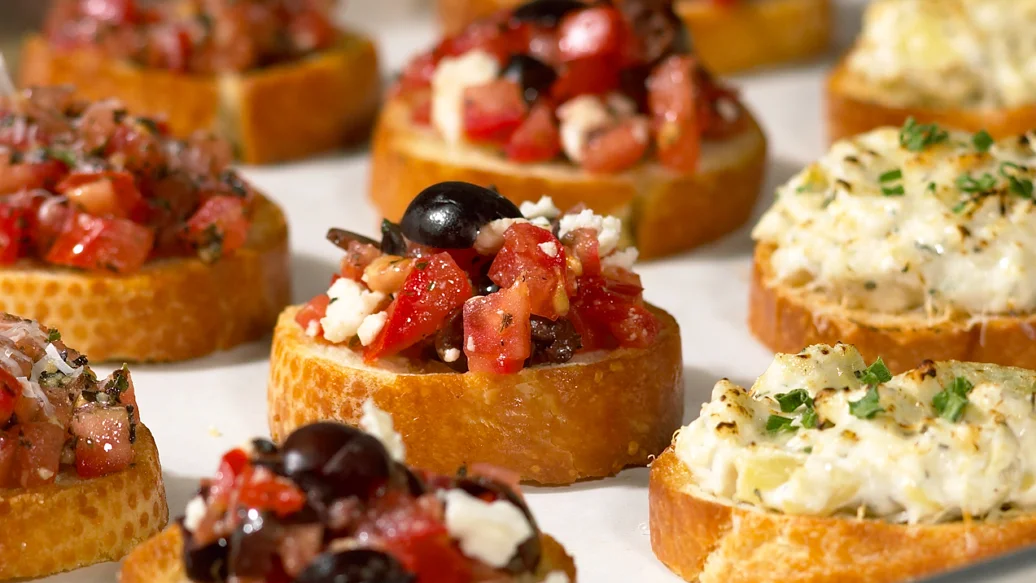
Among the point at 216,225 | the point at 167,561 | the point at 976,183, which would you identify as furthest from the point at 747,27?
the point at 167,561

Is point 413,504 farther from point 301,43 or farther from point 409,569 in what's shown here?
point 301,43

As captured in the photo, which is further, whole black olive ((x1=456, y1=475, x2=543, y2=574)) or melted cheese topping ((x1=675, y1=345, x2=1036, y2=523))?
melted cheese topping ((x1=675, y1=345, x2=1036, y2=523))

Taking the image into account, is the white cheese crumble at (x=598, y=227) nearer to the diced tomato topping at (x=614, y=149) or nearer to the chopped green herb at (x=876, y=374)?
the chopped green herb at (x=876, y=374)

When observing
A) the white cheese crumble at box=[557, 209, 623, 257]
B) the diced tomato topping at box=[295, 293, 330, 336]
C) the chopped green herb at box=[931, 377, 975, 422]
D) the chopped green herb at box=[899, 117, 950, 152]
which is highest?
the white cheese crumble at box=[557, 209, 623, 257]

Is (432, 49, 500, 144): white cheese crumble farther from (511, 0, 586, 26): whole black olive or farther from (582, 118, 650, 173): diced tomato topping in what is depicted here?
(582, 118, 650, 173): diced tomato topping

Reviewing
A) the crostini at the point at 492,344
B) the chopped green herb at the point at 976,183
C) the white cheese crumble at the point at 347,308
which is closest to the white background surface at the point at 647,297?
the crostini at the point at 492,344

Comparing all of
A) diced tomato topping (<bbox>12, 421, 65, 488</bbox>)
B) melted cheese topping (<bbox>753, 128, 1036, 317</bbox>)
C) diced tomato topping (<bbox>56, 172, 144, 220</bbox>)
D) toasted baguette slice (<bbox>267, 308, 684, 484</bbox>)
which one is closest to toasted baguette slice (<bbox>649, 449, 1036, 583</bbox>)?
toasted baguette slice (<bbox>267, 308, 684, 484</bbox>)
